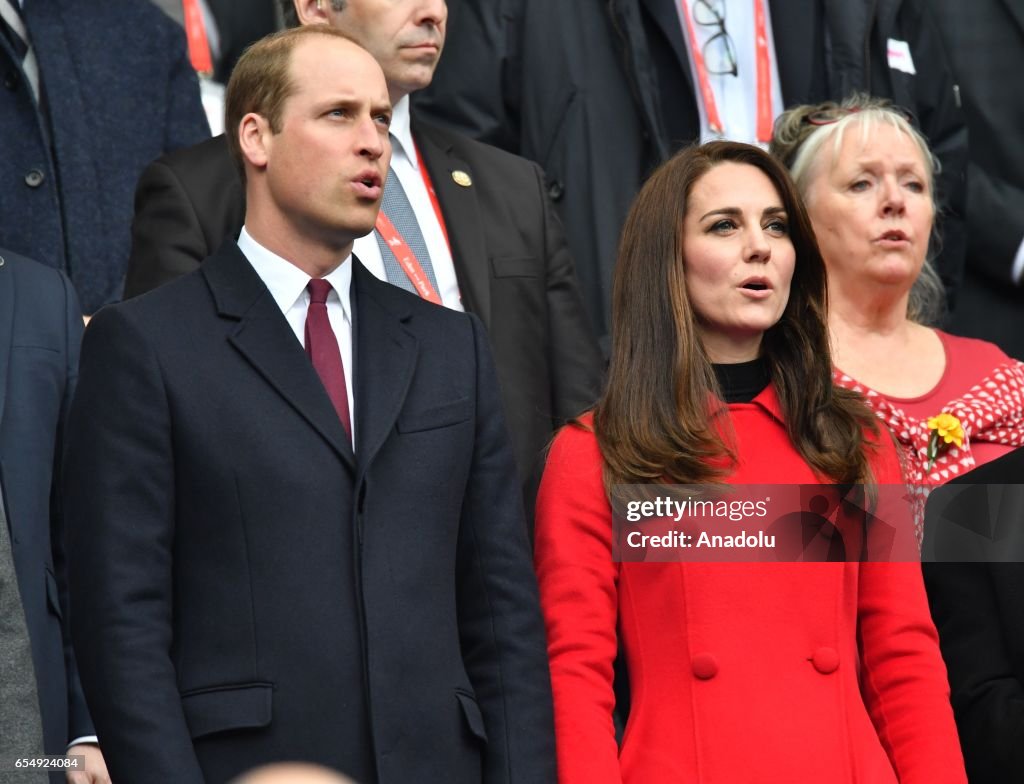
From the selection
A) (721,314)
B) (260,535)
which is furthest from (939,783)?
(260,535)

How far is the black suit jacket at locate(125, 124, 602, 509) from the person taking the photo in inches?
185

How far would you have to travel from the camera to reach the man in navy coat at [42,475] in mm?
4180

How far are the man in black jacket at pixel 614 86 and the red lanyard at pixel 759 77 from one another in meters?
0.04

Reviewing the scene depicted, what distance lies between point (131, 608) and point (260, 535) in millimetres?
271

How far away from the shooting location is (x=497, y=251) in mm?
5105

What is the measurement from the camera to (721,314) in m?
4.48

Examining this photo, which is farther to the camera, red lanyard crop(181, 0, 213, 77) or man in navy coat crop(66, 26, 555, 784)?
red lanyard crop(181, 0, 213, 77)

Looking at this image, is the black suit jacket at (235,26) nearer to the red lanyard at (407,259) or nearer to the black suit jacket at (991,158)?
the red lanyard at (407,259)

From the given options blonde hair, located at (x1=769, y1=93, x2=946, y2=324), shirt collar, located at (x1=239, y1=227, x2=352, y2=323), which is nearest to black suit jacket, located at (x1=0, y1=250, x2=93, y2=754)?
shirt collar, located at (x1=239, y1=227, x2=352, y2=323)

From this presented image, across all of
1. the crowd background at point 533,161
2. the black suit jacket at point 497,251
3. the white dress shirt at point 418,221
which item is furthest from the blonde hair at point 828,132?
the white dress shirt at point 418,221

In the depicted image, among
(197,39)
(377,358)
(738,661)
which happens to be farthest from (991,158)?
(377,358)

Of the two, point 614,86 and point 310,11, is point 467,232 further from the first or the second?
point 614,86

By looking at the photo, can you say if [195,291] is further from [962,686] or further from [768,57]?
[768,57]

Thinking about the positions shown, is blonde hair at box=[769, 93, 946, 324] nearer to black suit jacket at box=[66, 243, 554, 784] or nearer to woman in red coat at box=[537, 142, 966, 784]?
woman in red coat at box=[537, 142, 966, 784]
